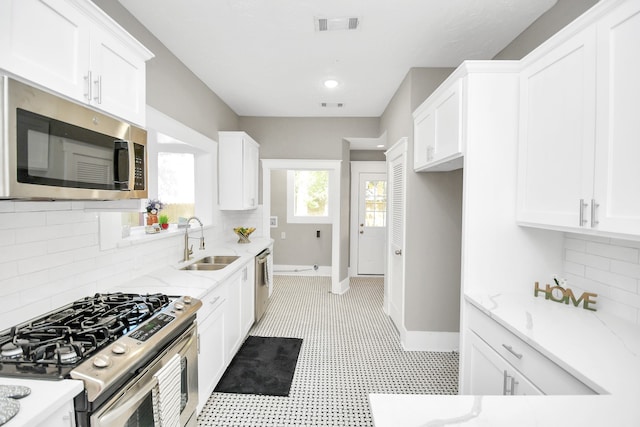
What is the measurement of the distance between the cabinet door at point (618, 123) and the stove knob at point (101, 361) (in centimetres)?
196

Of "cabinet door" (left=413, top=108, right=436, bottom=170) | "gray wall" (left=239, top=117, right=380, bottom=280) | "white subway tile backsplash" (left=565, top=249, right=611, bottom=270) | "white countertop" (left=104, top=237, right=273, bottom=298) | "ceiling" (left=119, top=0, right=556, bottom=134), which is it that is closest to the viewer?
"white subway tile backsplash" (left=565, top=249, right=611, bottom=270)

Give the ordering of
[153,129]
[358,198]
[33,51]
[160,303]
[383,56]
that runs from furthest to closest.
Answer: [358,198] < [383,56] < [153,129] < [160,303] < [33,51]

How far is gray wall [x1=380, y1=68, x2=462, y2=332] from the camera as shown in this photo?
2998mm

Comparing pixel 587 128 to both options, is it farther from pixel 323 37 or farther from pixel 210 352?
pixel 210 352

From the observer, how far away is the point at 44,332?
123 centimetres

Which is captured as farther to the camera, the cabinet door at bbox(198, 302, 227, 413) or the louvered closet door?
the louvered closet door

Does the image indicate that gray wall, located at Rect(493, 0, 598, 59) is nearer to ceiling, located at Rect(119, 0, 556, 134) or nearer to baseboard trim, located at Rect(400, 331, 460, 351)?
ceiling, located at Rect(119, 0, 556, 134)

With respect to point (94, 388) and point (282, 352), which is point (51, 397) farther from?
point (282, 352)

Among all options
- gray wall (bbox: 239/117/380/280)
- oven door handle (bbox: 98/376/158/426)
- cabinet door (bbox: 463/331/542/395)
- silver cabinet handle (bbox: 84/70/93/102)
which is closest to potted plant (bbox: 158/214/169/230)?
silver cabinet handle (bbox: 84/70/93/102)

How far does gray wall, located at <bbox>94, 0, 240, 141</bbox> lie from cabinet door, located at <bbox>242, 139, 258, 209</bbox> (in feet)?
1.46

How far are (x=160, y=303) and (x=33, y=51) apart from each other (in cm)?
120

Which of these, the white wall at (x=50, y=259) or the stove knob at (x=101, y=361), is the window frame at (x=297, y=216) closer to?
the white wall at (x=50, y=259)

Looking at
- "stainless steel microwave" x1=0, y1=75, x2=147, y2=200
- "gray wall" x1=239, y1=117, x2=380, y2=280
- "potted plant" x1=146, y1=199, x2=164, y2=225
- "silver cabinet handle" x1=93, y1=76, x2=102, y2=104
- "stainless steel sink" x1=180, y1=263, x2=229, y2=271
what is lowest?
"stainless steel sink" x1=180, y1=263, x2=229, y2=271

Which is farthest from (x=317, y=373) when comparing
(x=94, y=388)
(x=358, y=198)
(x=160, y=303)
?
(x=358, y=198)
